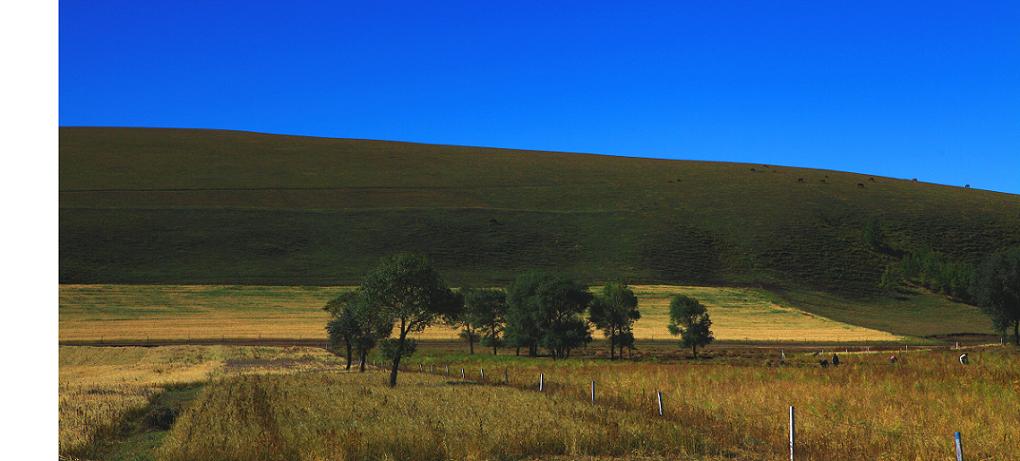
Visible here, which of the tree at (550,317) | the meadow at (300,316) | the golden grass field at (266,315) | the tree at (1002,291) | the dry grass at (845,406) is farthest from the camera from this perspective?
the meadow at (300,316)

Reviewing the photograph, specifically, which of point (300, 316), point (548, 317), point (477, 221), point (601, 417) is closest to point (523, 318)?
point (548, 317)

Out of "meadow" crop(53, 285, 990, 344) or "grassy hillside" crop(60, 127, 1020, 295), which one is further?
"grassy hillside" crop(60, 127, 1020, 295)

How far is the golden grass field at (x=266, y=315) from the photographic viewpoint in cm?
9181

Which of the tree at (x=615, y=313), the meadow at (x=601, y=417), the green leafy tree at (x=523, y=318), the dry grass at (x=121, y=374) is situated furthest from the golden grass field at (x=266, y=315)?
the meadow at (x=601, y=417)

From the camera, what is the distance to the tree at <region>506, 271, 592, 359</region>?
81.1 meters

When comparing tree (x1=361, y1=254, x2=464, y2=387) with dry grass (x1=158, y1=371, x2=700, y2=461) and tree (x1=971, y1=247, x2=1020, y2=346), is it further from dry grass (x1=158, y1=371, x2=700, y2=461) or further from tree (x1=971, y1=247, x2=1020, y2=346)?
tree (x1=971, y1=247, x2=1020, y2=346)

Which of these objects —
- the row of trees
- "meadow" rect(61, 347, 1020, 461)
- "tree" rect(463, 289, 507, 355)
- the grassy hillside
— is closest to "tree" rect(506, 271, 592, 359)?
the row of trees

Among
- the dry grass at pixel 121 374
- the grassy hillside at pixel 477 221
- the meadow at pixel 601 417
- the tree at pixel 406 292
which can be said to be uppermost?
the grassy hillside at pixel 477 221

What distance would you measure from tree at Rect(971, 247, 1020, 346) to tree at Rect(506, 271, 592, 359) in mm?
41094

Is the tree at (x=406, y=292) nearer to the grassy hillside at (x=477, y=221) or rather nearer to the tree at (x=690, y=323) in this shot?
the tree at (x=690, y=323)

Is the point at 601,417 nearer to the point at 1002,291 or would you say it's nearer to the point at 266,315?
the point at 1002,291

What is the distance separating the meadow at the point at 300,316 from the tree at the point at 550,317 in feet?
54.3

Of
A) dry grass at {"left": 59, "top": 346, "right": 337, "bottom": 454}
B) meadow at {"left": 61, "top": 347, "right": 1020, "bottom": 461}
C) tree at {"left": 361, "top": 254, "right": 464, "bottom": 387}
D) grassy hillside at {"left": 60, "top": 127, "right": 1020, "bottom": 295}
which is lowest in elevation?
dry grass at {"left": 59, "top": 346, "right": 337, "bottom": 454}

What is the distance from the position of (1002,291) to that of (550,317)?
1827 inches
